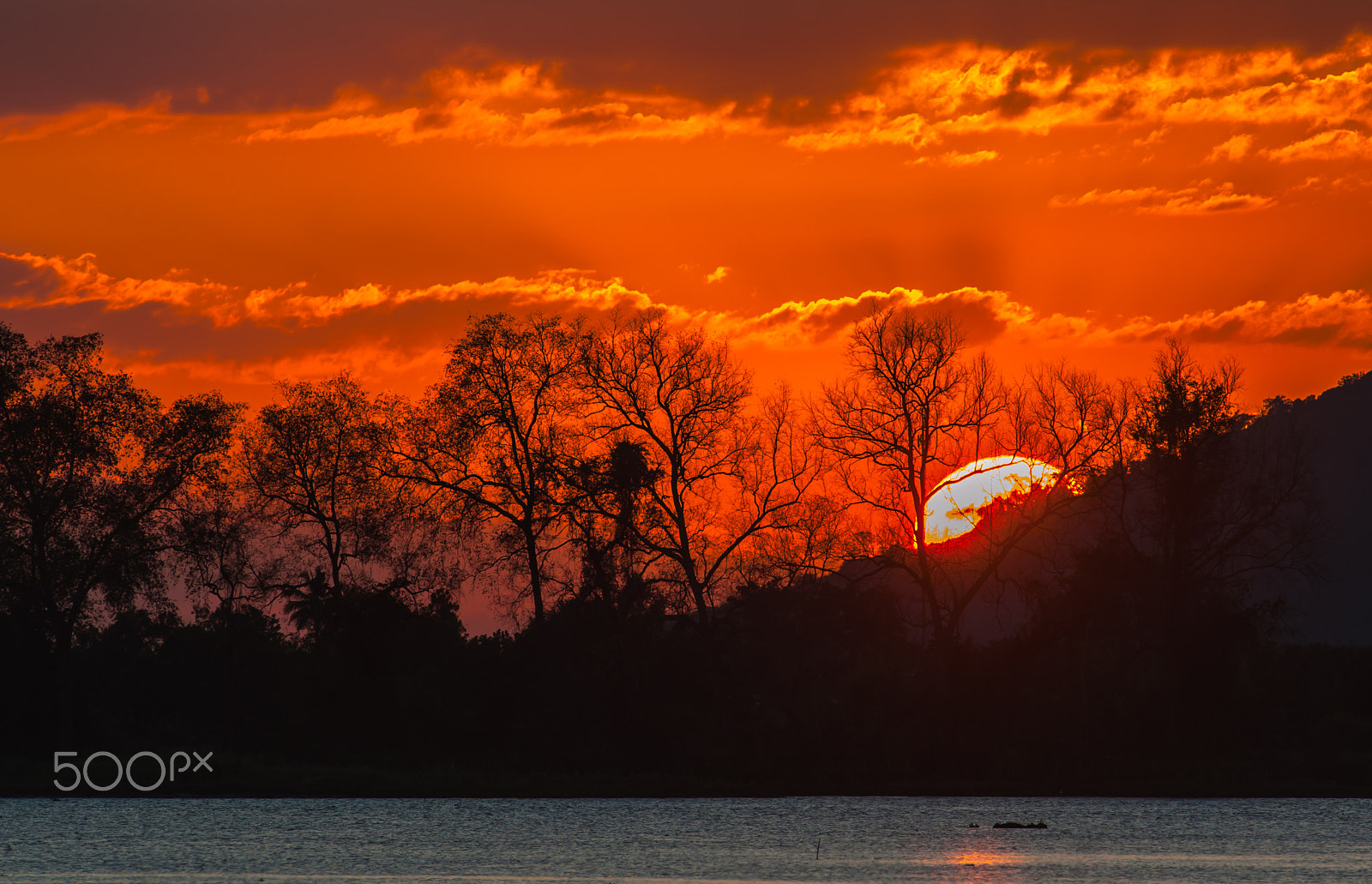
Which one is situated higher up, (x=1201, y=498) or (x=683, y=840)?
(x=1201, y=498)

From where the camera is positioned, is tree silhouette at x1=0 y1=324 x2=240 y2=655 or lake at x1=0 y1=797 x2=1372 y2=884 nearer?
lake at x1=0 y1=797 x2=1372 y2=884

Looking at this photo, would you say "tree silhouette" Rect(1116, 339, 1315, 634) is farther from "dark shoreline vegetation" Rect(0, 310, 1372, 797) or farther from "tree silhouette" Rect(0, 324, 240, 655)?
"tree silhouette" Rect(0, 324, 240, 655)

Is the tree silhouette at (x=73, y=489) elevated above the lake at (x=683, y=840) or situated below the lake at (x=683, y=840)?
above

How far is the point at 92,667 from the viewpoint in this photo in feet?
252

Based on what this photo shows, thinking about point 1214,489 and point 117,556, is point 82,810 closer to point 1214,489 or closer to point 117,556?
point 117,556

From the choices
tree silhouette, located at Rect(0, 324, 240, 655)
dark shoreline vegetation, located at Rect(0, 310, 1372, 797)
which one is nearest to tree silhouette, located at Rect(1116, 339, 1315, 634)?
dark shoreline vegetation, located at Rect(0, 310, 1372, 797)

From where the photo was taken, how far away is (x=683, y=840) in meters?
40.8

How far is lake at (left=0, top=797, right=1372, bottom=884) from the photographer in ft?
110

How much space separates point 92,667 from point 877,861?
55367 millimetres

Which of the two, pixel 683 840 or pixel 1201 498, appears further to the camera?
pixel 1201 498

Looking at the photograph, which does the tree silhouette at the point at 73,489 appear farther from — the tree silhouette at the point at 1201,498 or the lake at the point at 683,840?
the tree silhouette at the point at 1201,498

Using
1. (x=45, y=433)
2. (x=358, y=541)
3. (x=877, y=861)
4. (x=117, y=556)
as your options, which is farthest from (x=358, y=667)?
(x=877, y=861)

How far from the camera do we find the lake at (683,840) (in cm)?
3347

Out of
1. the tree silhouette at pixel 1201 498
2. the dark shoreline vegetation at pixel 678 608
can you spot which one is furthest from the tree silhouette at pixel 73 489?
the tree silhouette at pixel 1201 498
